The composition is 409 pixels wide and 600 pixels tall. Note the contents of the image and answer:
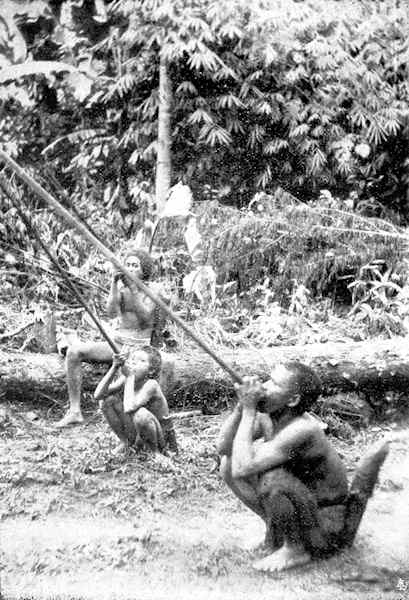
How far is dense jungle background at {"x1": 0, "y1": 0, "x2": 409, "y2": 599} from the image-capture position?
4715mm

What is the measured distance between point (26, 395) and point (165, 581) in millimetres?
2932

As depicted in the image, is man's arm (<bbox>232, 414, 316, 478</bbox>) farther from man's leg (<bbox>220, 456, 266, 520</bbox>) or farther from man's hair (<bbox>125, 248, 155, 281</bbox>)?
man's hair (<bbox>125, 248, 155, 281</bbox>)

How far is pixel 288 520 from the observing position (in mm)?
3010

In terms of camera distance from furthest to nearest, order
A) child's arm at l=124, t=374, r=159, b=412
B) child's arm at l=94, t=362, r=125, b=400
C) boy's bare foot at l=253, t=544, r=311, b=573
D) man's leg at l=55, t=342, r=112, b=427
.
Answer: man's leg at l=55, t=342, r=112, b=427
child's arm at l=94, t=362, r=125, b=400
child's arm at l=124, t=374, r=159, b=412
boy's bare foot at l=253, t=544, r=311, b=573

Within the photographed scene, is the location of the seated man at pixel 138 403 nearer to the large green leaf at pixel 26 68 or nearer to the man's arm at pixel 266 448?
the man's arm at pixel 266 448

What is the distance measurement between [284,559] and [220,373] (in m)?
2.48

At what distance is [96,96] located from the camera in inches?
291

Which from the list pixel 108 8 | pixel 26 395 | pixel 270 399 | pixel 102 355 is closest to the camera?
pixel 270 399

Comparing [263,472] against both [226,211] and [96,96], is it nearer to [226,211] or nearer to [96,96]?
[226,211]

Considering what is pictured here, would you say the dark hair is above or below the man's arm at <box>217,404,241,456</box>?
below

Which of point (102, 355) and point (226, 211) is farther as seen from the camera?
point (226, 211)

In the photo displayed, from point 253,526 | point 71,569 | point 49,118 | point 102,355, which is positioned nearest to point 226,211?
point 49,118

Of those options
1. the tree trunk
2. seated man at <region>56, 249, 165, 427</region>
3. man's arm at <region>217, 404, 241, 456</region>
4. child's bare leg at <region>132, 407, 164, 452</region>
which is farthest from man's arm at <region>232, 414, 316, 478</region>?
the tree trunk

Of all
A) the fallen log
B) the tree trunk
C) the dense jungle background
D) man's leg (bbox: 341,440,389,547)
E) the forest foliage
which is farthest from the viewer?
the tree trunk
